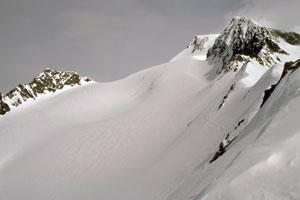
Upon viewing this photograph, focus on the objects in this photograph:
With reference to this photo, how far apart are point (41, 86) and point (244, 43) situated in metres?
67.3

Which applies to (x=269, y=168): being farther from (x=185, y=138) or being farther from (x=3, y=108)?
(x=3, y=108)

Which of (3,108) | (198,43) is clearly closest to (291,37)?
(198,43)

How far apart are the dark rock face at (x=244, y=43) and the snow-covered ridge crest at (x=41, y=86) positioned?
188 feet

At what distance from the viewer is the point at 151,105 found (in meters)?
28.7

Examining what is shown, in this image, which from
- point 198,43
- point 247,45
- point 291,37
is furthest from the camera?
point 198,43

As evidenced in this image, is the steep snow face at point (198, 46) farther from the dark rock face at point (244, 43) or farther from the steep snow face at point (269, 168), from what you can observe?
the steep snow face at point (269, 168)

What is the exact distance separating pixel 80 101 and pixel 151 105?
79.0 feet

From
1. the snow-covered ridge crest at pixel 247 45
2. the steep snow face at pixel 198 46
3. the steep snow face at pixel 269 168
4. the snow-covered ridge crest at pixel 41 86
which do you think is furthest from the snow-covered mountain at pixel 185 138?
the steep snow face at pixel 198 46

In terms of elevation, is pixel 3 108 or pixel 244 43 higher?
pixel 3 108

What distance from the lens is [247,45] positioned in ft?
101

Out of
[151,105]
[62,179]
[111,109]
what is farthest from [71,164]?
[111,109]

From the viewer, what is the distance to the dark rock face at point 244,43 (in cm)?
2797

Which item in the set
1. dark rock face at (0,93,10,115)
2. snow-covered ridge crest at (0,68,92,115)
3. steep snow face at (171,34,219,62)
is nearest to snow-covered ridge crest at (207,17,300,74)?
steep snow face at (171,34,219,62)

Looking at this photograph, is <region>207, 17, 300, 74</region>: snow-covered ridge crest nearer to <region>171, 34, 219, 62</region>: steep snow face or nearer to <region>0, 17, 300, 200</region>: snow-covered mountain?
<region>0, 17, 300, 200</region>: snow-covered mountain
